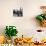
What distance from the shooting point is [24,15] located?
2781mm

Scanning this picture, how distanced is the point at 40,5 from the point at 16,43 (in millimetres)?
704

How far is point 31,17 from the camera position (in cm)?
279

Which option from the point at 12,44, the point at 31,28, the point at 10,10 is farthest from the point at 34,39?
the point at 10,10

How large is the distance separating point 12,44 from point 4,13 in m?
0.52

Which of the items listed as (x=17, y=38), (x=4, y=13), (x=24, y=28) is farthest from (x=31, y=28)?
(x=4, y=13)

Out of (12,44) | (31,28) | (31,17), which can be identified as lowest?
(12,44)

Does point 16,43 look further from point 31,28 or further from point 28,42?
point 31,28

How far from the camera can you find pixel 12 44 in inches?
101

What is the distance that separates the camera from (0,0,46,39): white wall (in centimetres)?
277

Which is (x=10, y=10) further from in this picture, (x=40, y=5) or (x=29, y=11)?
(x=40, y=5)

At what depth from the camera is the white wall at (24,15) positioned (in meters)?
2.77

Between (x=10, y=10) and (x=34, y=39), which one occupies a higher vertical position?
(x=10, y=10)

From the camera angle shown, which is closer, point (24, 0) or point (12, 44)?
point (12, 44)

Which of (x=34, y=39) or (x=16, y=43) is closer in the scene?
(x=16, y=43)
